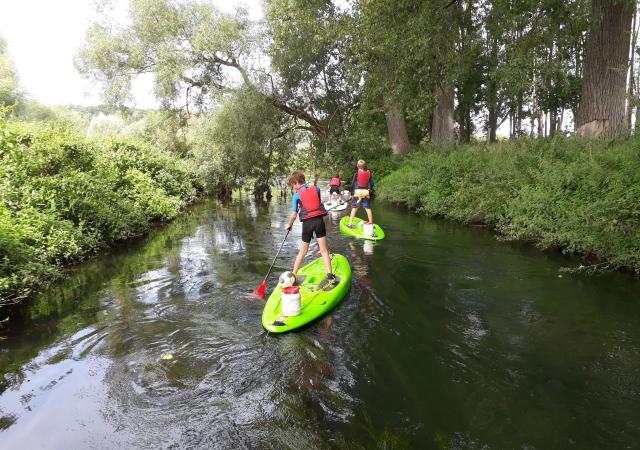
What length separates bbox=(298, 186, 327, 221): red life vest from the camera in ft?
20.6

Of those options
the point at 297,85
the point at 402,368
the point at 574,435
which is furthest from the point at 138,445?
the point at 297,85

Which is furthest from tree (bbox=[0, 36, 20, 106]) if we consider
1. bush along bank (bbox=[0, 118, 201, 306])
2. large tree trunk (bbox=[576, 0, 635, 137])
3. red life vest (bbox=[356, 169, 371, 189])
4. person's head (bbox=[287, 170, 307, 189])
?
large tree trunk (bbox=[576, 0, 635, 137])

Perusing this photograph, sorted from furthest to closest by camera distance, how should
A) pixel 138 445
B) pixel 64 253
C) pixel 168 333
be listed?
pixel 64 253, pixel 168 333, pixel 138 445

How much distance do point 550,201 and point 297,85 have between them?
1762 cm

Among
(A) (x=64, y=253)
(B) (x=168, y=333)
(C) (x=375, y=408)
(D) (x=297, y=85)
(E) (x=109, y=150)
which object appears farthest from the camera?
(D) (x=297, y=85)

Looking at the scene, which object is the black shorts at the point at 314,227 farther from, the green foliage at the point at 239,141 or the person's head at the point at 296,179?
the green foliage at the point at 239,141

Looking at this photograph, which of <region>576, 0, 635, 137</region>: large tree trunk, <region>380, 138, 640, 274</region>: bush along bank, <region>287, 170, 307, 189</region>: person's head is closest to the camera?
<region>287, 170, 307, 189</region>: person's head

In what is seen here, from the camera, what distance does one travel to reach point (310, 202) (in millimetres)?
6312

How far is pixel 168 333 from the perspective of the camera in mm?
5246

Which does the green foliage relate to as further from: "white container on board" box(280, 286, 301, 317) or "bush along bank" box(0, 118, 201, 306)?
"white container on board" box(280, 286, 301, 317)

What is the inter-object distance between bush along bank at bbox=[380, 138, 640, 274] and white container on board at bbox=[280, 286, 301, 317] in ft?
16.7

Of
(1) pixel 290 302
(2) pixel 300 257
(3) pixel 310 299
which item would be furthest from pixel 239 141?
(1) pixel 290 302

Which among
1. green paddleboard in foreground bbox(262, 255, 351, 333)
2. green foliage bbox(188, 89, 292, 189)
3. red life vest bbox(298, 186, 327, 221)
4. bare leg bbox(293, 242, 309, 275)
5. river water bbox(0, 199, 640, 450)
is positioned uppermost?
green foliage bbox(188, 89, 292, 189)

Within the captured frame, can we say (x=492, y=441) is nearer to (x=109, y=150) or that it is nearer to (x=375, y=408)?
(x=375, y=408)
